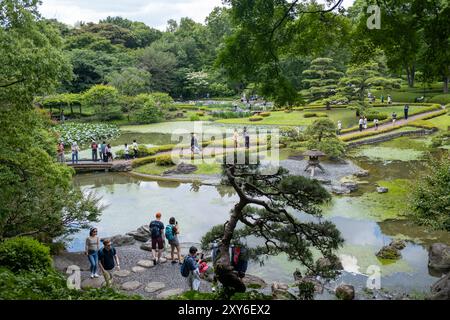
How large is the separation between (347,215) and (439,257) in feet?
12.6

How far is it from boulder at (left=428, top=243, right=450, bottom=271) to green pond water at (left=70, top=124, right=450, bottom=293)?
20 cm

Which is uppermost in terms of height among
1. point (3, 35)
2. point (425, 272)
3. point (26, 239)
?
point (3, 35)

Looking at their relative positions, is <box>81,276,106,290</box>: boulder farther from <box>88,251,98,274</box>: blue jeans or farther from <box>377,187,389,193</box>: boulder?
<box>377,187,389,193</box>: boulder

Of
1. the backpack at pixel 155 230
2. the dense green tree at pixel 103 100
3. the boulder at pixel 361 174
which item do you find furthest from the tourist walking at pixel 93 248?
the dense green tree at pixel 103 100

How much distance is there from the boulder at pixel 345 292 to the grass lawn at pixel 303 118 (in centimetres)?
2249

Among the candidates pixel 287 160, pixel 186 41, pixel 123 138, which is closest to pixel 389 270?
pixel 287 160

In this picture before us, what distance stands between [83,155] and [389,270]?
1915cm

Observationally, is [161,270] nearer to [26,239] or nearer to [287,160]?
[26,239]

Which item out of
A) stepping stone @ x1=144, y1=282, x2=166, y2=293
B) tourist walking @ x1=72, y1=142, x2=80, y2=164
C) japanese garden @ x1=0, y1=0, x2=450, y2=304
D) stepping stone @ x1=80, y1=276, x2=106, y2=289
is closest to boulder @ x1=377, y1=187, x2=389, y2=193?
japanese garden @ x1=0, y1=0, x2=450, y2=304

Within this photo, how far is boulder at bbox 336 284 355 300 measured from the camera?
27.6 ft

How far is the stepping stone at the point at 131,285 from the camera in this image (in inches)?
352

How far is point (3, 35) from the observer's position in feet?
23.3

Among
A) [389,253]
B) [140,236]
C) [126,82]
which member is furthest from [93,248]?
[126,82]
